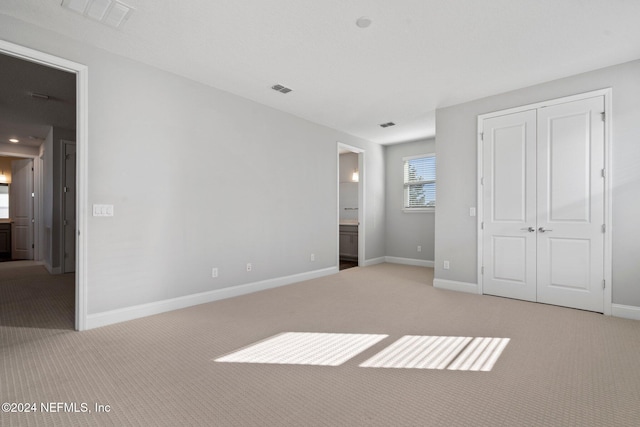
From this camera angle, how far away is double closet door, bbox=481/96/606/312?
364 cm

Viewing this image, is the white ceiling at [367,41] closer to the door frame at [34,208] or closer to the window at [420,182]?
the window at [420,182]

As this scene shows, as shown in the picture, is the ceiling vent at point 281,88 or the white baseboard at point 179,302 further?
the ceiling vent at point 281,88

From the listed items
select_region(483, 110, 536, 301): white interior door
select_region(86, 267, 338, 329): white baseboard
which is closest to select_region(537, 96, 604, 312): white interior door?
select_region(483, 110, 536, 301): white interior door

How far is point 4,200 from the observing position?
8625 mm

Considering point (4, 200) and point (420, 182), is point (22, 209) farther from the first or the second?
point (420, 182)

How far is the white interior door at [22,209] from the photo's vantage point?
7.91m

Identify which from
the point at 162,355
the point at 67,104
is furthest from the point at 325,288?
the point at 67,104

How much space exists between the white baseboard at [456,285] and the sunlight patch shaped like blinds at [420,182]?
2.37 m

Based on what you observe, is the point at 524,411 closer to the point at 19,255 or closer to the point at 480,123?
A: the point at 480,123

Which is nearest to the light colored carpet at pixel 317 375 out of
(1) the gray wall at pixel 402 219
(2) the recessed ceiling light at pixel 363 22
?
(2) the recessed ceiling light at pixel 363 22

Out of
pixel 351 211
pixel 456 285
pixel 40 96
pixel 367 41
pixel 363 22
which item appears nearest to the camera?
A: pixel 363 22

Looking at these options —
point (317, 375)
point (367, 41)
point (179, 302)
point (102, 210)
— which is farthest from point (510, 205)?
point (102, 210)

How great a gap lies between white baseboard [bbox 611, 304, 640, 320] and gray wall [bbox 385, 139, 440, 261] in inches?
134

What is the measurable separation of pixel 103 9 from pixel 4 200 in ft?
30.6
